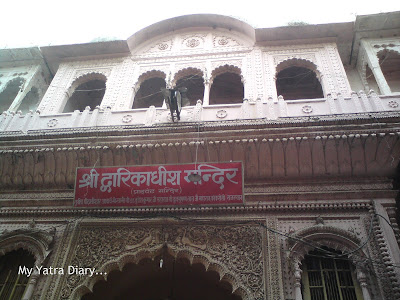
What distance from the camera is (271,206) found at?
525 cm

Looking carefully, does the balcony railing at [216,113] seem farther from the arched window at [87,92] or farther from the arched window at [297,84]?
the arched window at [297,84]

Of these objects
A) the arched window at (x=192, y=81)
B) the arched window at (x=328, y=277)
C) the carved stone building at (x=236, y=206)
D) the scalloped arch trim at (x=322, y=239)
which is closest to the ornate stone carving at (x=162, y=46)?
the arched window at (x=192, y=81)

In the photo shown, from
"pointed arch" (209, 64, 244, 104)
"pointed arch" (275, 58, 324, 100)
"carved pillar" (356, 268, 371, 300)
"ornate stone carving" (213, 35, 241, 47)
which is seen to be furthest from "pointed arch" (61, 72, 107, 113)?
"carved pillar" (356, 268, 371, 300)

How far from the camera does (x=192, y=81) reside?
7754 millimetres

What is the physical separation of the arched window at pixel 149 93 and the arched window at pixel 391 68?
4.39 metres

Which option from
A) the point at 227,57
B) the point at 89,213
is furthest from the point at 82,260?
the point at 227,57

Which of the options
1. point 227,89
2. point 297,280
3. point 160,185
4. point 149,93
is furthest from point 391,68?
point 160,185

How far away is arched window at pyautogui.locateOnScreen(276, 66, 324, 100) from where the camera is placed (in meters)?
7.65

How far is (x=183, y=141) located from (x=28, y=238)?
2.72m

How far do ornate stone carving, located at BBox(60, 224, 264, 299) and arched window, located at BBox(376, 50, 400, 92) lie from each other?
431 centimetres

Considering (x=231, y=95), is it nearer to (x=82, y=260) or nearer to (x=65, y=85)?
(x=65, y=85)

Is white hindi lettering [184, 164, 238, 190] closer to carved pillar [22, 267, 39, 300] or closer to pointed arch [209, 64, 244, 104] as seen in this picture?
carved pillar [22, 267, 39, 300]

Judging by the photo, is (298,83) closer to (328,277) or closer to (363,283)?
(328,277)

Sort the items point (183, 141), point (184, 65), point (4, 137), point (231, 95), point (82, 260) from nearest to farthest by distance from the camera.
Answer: point (82, 260)
point (183, 141)
point (4, 137)
point (184, 65)
point (231, 95)
